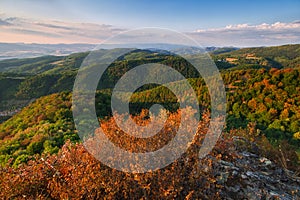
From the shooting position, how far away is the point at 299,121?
20141 mm

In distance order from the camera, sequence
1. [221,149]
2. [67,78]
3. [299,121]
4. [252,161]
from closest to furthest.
Answer: [221,149] → [252,161] → [299,121] → [67,78]

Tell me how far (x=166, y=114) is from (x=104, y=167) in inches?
56.2

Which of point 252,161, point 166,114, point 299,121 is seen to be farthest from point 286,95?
point 166,114

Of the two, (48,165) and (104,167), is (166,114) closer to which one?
(104,167)

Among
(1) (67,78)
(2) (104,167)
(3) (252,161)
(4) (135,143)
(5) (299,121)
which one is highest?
(4) (135,143)

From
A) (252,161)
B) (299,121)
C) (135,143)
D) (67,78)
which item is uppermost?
(135,143)

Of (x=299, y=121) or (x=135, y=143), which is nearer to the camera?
(x=135, y=143)

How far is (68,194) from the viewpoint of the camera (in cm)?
350

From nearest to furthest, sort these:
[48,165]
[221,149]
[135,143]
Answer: [135,143] → [48,165] → [221,149]

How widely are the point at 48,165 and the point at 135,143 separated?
1.60 m

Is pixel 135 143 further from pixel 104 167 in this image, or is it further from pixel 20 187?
pixel 20 187

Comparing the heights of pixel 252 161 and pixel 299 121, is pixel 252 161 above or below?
above

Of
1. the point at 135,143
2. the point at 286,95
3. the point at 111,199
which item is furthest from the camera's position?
the point at 286,95

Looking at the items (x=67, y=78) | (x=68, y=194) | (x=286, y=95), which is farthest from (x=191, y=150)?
(x=67, y=78)
